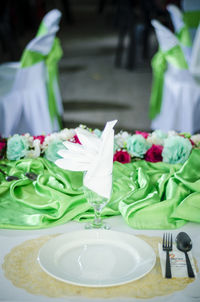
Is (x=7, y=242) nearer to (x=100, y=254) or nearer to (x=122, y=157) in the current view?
(x=100, y=254)

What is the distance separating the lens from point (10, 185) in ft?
4.91

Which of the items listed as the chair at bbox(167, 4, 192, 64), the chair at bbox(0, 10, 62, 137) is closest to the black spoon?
the chair at bbox(0, 10, 62, 137)

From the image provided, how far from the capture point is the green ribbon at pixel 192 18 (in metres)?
4.64

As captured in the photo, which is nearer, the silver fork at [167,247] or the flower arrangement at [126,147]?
the silver fork at [167,247]

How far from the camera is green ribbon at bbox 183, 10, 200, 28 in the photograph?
464 cm

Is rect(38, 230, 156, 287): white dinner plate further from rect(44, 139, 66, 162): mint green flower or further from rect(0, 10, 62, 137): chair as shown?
rect(0, 10, 62, 137): chair

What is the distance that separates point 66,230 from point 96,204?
0.53 feet

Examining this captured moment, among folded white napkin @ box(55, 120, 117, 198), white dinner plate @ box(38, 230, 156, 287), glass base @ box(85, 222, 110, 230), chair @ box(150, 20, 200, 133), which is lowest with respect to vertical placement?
chair @ box(150, 20, 200, 133)

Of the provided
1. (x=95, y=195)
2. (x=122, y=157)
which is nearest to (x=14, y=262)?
(x=95, y=195)

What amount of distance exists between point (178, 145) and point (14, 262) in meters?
0.75

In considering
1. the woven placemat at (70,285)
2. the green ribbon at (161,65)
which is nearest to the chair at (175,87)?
the green ribbon at (161,65)

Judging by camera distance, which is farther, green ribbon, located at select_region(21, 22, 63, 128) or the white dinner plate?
green ribbon, located at select_region(21, 22, 63, 128)

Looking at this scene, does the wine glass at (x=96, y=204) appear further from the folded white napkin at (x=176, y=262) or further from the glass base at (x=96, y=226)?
the folded white napkin at (x=176, y=262)

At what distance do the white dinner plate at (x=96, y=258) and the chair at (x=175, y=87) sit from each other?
8.35ft
